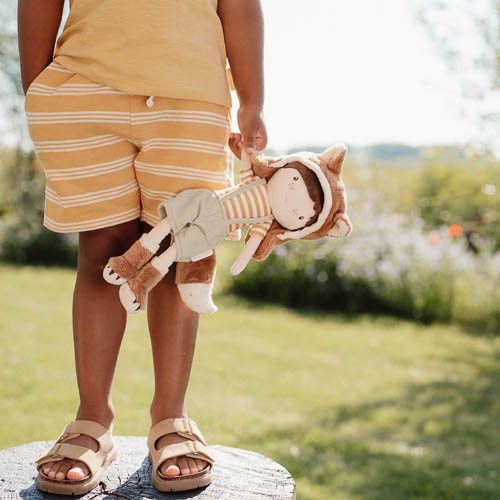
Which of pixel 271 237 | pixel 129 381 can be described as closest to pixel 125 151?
pixel 271 237

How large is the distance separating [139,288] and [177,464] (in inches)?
19.1

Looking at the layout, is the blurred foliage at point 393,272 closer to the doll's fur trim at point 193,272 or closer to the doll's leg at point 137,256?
the doll's fur trim at point 193,272

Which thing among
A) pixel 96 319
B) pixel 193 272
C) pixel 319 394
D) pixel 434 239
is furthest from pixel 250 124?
pixel 434 239

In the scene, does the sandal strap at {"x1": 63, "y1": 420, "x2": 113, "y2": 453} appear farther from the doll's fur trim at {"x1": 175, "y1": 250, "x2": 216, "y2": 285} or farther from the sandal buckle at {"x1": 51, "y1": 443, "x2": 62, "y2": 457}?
the doll's fur trim at {"x1": 175, "y1": 250, "x2": 216, "y2": 285}

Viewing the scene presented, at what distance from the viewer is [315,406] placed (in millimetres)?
4441

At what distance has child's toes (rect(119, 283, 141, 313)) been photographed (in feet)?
5.49

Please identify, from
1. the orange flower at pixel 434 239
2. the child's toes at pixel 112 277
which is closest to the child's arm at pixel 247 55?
the child's toes at pixel 112 277

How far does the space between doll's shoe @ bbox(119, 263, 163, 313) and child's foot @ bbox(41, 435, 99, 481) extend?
1.33 ft

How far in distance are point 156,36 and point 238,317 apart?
5.13m

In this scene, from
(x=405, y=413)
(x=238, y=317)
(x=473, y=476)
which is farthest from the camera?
(x=238, y=317)

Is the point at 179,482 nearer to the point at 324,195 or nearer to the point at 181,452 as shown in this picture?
the point at 181,452

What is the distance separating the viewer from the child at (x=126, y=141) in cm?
172

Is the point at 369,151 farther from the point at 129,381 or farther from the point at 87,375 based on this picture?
the point at 87,375

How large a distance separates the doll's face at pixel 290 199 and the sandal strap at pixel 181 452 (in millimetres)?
628
